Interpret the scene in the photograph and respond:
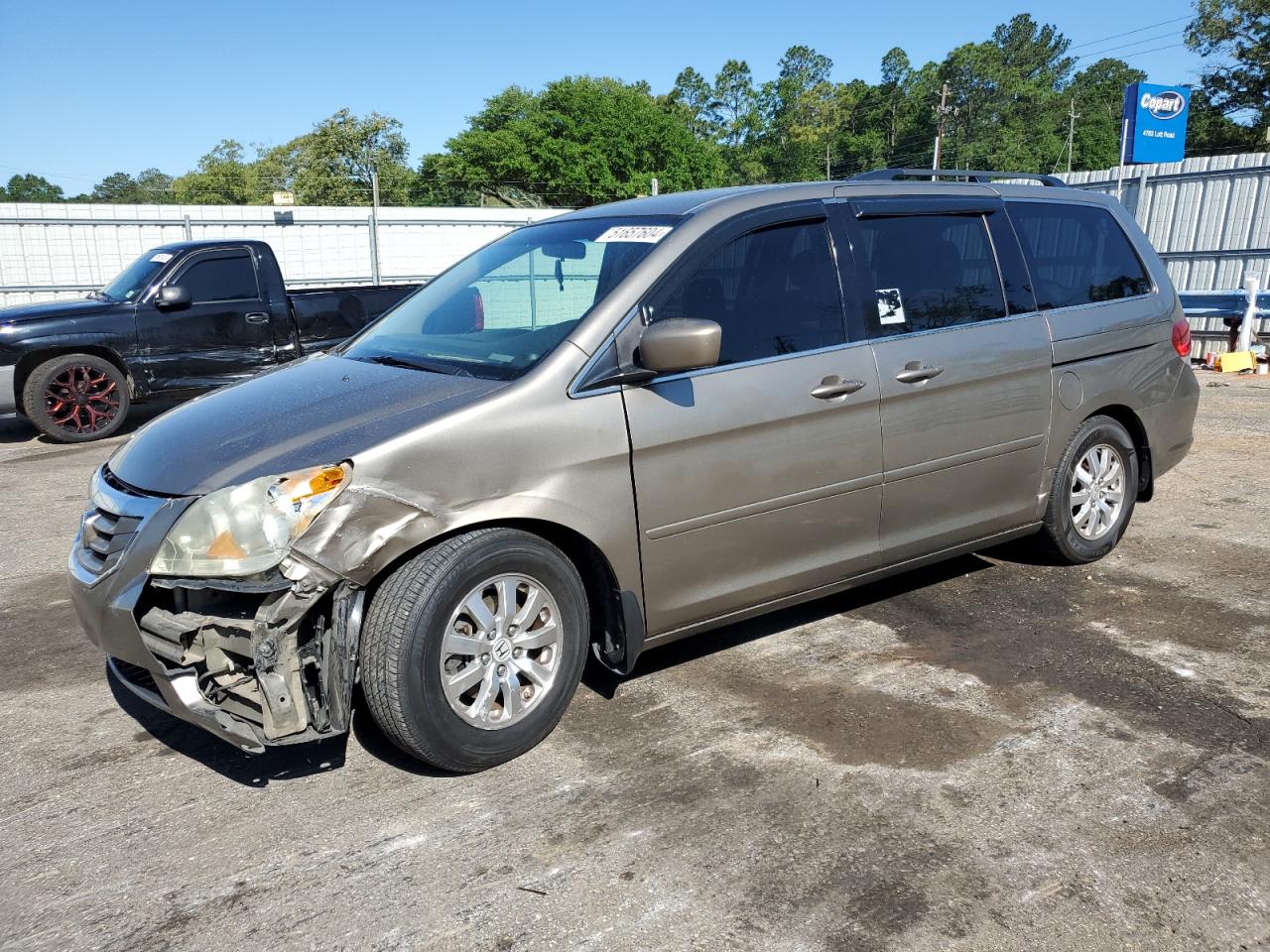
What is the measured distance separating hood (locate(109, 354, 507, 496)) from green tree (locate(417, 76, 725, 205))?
7153 centimetres

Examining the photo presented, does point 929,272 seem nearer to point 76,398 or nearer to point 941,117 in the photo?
point 76,398

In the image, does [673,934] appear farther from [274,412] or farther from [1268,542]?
[1268,542]

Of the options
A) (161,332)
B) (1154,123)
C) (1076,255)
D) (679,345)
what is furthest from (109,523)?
(1154,123)

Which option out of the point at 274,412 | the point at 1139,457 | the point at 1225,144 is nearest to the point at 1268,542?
the point at 1139,457

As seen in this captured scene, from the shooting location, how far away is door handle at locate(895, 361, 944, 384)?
13.5 ft

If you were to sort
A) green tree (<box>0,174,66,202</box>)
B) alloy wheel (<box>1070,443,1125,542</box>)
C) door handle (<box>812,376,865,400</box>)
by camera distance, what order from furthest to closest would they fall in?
green tree (<box>0,174,66,202</box>) < alloy wheel (<box>1070,443,1125,542</box>) < door handle (<box>812,376,865,400</box>)

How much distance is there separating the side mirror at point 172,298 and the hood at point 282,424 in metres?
6.77

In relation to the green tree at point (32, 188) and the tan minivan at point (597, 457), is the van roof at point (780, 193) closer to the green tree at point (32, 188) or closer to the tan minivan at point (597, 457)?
the tan minivan at point (597, 457)

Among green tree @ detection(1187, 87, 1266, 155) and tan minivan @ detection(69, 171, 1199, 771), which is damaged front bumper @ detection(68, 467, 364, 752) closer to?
tan minivan @ detection(69, 171, 1199, 771)

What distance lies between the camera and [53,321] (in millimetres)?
9672

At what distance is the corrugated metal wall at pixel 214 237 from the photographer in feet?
51.4

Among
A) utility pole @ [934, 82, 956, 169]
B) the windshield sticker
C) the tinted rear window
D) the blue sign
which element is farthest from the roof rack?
utility pole @ [934, 82, 956, 169]

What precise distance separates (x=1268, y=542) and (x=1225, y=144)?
66353mm

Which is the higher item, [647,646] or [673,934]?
[647,646]
